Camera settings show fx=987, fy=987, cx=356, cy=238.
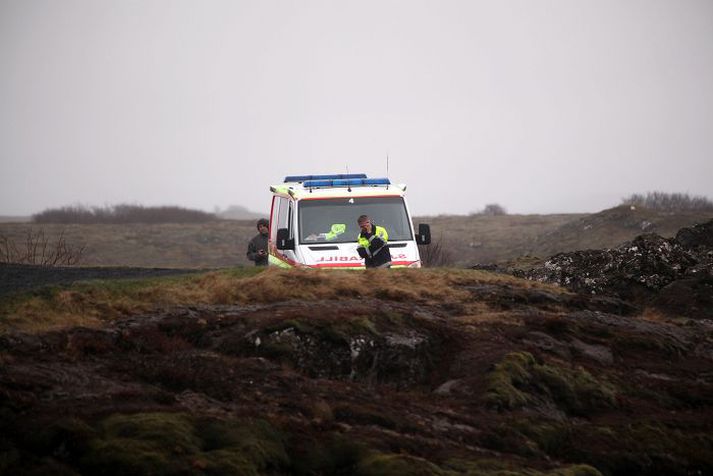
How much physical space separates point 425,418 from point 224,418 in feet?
7.89

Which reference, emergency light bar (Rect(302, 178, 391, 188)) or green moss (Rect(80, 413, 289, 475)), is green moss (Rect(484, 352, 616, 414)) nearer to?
green moss (Rect(80, 413, 289, 475))

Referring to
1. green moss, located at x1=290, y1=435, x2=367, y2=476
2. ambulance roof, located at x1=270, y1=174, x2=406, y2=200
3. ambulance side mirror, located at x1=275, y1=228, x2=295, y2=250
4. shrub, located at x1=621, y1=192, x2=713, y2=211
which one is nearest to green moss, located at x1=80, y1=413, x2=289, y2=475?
green moss, located at x1=290, y1=435, x2=367, y2=476

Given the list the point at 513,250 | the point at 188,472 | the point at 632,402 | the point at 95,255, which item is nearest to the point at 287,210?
the point at 632,402

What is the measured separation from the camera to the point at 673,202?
206ft

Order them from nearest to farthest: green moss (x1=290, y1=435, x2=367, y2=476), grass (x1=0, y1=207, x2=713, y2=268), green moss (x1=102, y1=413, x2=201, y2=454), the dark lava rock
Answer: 1. green moss (x1=102, y1=413, x2=201, y2=454)
2. green moss (x1=290, y1=435, x2=367, y2=476)
3. the dark lava rock
4. grass (x1=0, y1=207, x2=713, y2=268)

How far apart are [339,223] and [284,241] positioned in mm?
1175

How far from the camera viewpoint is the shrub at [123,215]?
2697 inches

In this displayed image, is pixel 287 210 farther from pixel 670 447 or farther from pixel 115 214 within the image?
pixel 115 214

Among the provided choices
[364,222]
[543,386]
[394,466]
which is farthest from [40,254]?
[394,466]

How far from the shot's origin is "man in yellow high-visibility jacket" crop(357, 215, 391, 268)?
18781 mm

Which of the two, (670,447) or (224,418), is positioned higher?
(224,418)

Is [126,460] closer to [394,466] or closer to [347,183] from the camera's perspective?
[394,466]

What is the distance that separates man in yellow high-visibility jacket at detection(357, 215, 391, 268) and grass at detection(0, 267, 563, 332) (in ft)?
2.60

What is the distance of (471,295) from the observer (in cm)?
1752
